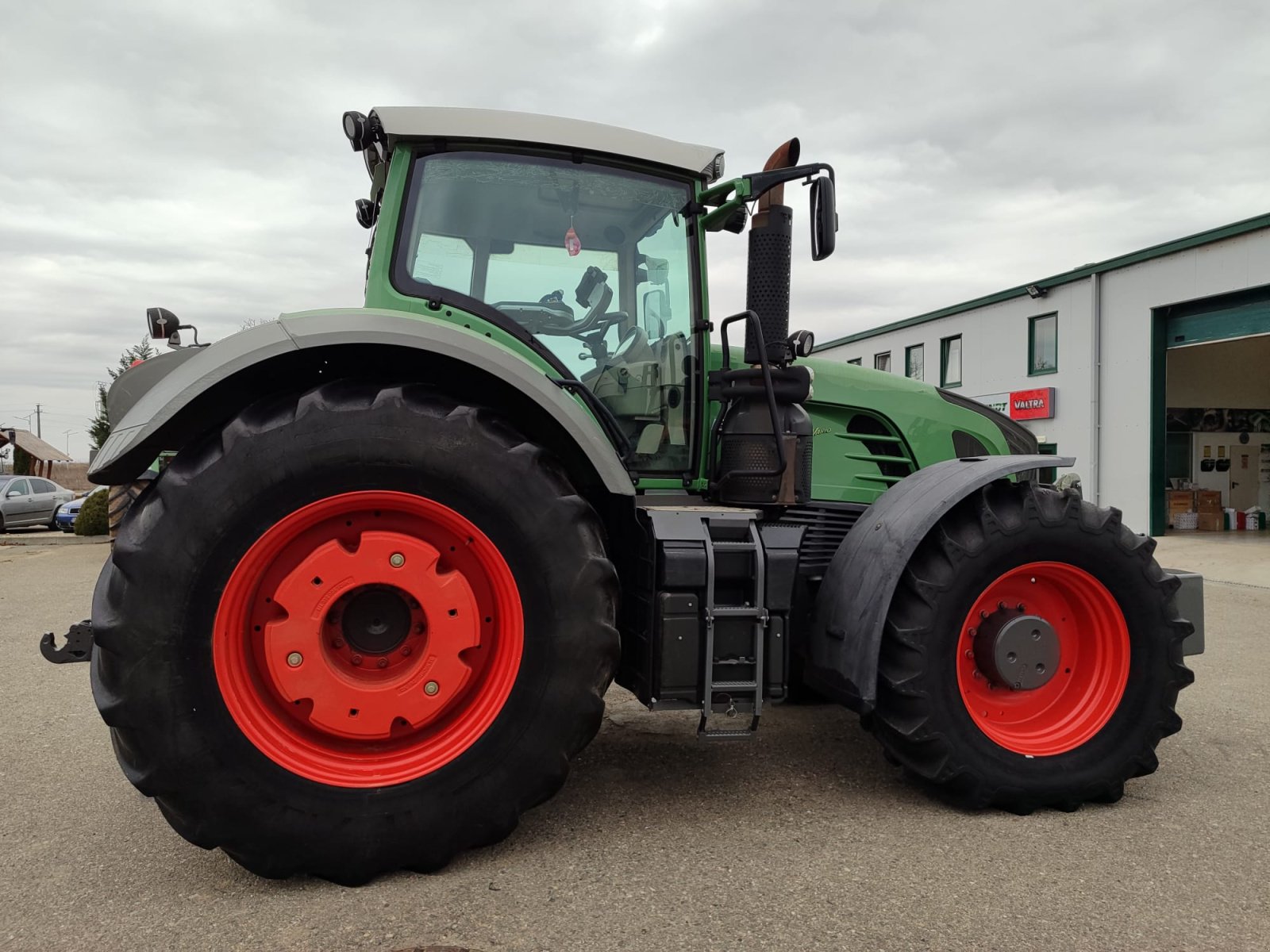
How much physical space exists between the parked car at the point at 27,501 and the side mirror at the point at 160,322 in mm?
18946

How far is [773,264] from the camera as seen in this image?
339 centimetres

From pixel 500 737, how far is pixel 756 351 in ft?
5.64

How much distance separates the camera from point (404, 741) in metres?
2.77

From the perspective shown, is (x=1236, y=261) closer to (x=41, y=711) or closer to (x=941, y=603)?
(x=941, y=603)

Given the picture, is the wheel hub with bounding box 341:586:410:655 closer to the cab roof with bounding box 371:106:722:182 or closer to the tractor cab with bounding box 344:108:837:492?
the tractor cab with bounding box 344:108:837:492

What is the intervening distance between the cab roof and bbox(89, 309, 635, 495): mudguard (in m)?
0.84

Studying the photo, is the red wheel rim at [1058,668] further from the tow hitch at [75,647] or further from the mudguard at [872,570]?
the tow hitch at [75,647]

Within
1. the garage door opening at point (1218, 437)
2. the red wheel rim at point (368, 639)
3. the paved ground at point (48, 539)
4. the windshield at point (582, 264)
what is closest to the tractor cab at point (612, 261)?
the windshield at point (582, 264)

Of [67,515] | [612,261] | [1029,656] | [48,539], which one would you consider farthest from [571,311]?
[67,515]

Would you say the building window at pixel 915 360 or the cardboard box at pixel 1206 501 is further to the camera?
the building window at pixel 915 360

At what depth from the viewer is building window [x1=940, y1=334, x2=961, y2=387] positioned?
70.1 feet

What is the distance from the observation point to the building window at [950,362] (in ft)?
70.1

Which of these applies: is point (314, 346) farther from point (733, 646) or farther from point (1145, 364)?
point (1145, 364)

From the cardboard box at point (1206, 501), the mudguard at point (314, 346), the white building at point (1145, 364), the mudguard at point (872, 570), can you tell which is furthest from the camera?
the cardboard box at point (1206, 501)
